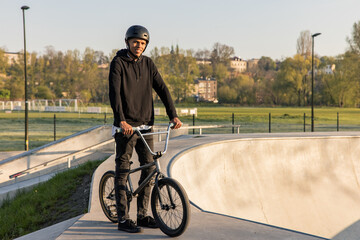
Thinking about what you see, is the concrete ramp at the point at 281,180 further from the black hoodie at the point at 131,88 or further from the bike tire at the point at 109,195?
the black hoodie at the point at 131,88

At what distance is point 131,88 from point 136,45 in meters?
0.44

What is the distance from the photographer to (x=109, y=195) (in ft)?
15.3

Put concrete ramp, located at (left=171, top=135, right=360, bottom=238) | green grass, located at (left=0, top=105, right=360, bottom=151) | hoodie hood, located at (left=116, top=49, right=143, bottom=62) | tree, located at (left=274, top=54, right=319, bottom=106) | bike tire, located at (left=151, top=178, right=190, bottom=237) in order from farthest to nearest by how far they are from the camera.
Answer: tree, located at (left=274, top=54, right=319, bottom=106), green grass, located at (left=0, top=105, right=360, bottom=151), concrete ramp, located at (left=171, top=135, right=360, bottom=238), hoodie hood, located at (left=116, top=49, right=143, bottom=62), bike tire, located at (left=151, top=178, right=190, bottom=237)

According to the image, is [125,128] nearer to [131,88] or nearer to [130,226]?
[131,88]

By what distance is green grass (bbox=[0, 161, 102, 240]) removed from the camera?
6418 mm

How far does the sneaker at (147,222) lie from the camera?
4297 millimetres

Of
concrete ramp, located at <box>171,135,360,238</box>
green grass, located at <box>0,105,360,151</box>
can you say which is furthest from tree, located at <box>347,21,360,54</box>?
concrete ramp, located at <box>171,135,360,238</box>

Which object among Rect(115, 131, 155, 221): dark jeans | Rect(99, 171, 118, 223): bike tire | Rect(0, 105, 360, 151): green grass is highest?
Rect(115, 131, 155, 221): dark jeans

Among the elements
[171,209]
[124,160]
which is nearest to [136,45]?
[124,160]

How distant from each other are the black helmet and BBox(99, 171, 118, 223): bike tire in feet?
5.13

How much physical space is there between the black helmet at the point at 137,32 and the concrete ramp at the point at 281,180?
11.9ft

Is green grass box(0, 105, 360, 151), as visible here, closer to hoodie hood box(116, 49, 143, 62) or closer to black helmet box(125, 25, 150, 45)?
hoodie hood box(116, 49, 143, 62)

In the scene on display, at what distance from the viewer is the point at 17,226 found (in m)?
→ 6.41

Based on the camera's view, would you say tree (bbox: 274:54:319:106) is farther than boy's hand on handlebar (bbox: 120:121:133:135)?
Yes
